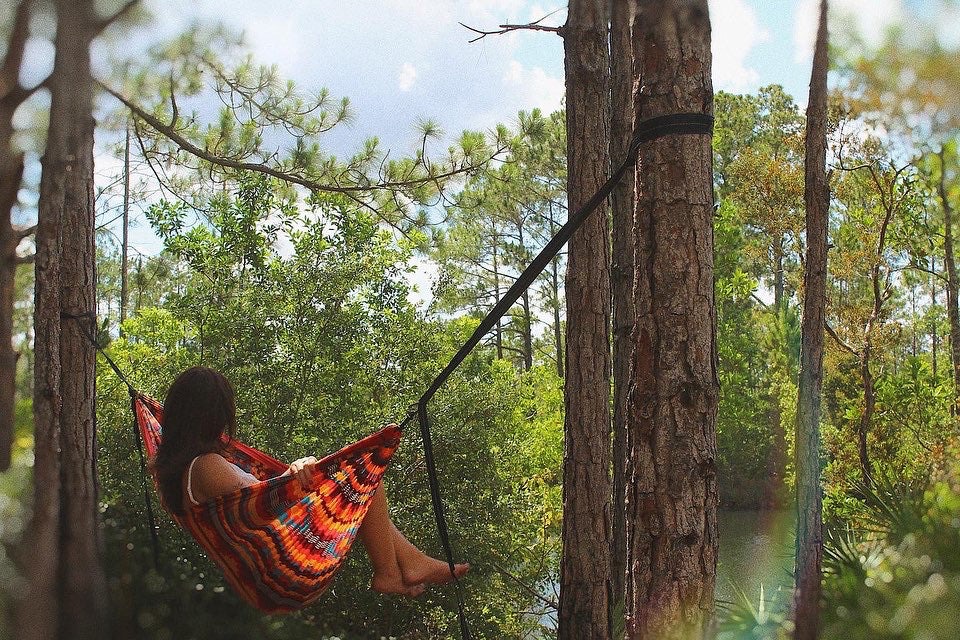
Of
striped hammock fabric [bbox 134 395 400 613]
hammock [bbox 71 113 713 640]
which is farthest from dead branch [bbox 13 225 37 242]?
striped hammock fabric [bbox 134 395 400 613]

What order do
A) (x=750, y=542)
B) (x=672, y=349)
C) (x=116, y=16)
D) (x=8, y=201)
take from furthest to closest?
(x=750, y=542) < (x=672, y=349) < (x=116, y=16) < (x=8, y=201)

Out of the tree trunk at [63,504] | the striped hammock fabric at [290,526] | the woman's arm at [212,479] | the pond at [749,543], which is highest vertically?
the tree trunk at [63,504]

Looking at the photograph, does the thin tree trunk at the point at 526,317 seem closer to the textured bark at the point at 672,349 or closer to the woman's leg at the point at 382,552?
the woman's leg at the point at 382,552

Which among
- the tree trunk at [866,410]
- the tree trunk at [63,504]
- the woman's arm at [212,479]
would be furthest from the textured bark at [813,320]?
the tree trunk at [866,410]

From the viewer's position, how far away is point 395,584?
2.28 metres

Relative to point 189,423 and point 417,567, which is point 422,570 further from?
point 189,423

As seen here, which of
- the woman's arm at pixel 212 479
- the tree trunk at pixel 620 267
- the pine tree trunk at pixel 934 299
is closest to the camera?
the woman's arm at pixel 212 479

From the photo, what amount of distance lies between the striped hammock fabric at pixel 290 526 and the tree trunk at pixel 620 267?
1.62 metres

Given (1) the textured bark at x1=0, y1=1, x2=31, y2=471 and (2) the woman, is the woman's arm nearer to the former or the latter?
(2) the woman

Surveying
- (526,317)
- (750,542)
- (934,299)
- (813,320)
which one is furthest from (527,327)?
(813,320)

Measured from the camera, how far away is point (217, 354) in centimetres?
458

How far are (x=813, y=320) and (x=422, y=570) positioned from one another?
2.95 metres

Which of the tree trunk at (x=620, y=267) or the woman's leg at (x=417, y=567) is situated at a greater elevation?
the tree trunk at (x=620, y=267)

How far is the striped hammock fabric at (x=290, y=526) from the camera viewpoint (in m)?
1.98
